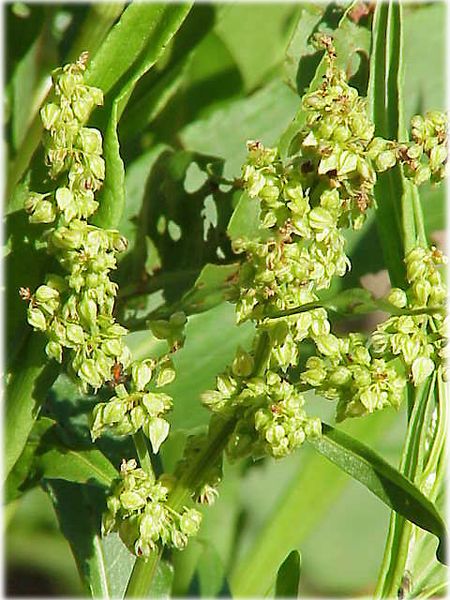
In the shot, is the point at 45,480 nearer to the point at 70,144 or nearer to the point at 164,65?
the point at 70,144

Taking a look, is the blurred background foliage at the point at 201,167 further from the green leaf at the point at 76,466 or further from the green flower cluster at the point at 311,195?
the green flower cluster at the point at 311,195

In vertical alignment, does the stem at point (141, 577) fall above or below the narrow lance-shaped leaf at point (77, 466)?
below

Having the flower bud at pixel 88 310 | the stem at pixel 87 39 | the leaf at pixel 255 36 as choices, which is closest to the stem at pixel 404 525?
the flower bud at pixel 88 310

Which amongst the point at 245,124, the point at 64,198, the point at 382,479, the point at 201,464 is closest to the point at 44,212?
the point at 64,198

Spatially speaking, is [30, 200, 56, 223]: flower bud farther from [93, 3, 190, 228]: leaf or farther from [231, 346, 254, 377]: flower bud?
Answer: [231, 346, 254, 377]: flower bud

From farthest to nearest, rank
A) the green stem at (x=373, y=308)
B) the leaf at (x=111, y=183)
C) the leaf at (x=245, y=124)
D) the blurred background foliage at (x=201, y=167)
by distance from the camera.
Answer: the leaf at (x=245, y=124), the blurred background foliage at (x=201, y=167), the leaf at (x=111, y=183), the green stem at (x=373, y=308)

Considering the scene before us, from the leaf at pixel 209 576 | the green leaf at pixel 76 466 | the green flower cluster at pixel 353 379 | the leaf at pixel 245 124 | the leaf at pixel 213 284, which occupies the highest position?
the leaf at pixel 245 124

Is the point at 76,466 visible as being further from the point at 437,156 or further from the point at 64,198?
the point at 437,156
